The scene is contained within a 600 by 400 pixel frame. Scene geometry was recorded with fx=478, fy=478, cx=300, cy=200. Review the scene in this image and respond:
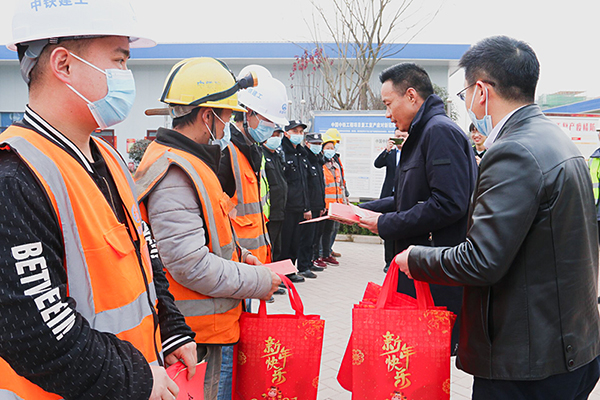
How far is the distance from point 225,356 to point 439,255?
3.43 feet

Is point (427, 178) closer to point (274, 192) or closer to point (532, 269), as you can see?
point (532, 269)

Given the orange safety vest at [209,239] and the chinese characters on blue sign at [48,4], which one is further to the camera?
the orange safety vest at [209,239]

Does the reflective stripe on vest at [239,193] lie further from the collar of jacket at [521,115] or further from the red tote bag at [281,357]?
the collar of jacket at [521,115]

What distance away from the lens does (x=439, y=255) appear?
1.99m

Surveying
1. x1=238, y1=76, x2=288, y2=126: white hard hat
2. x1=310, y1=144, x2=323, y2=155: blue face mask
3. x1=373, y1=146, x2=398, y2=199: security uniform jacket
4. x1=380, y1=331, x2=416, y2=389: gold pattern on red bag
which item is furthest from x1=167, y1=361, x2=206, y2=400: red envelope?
x1=373, y1=146, x2=398, y2=199: security uniform jacket

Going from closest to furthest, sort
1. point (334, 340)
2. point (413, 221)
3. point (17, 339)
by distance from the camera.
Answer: point (17, 339), point (413, 221), point (334, 340)

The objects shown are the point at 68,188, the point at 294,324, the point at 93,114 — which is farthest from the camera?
the point at 294,324

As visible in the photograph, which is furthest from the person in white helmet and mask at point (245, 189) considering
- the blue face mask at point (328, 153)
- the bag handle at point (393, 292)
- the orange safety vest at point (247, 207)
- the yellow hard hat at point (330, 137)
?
the yellow hard hat at point (330, 137)

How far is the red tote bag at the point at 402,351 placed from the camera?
6.86 feet

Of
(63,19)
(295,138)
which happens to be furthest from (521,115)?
(295,138)

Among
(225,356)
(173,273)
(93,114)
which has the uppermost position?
(93,114)

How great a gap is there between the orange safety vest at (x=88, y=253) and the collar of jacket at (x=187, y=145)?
0.79 meters

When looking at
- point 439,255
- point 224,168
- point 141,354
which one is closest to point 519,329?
point 439,255

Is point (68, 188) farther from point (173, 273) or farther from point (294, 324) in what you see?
point (294, 324)
